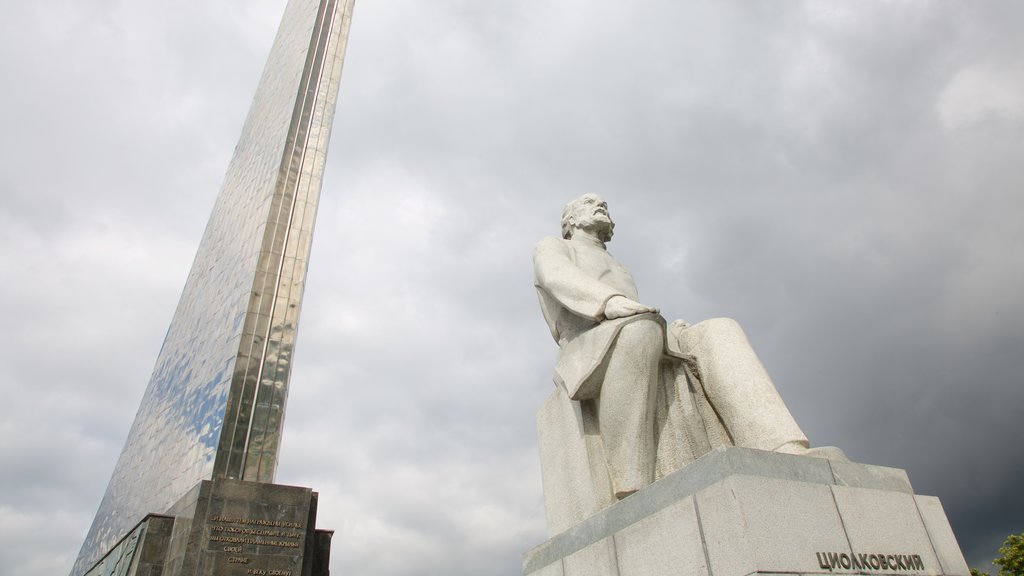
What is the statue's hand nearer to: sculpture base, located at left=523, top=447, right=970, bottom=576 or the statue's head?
sculpture base, located at left=523, top=447, right=970, bottom=576

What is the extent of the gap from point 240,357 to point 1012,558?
2080 cm

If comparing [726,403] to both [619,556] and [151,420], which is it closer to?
[619,556]

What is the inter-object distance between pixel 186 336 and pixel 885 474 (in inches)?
751

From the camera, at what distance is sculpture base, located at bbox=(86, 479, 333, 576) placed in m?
9.98

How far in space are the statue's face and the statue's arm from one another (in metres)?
0.49

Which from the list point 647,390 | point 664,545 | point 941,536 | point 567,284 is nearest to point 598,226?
point 567,284

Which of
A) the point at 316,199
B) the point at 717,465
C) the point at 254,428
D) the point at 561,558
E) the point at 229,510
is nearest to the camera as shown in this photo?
the point at 717,465

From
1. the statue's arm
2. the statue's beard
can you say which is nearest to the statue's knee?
the statue's arm

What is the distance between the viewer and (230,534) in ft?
33.7

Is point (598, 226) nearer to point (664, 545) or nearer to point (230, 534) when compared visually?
point (664, 545)

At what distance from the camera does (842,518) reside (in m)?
2.92

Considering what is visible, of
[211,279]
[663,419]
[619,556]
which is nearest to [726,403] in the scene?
[663,419]

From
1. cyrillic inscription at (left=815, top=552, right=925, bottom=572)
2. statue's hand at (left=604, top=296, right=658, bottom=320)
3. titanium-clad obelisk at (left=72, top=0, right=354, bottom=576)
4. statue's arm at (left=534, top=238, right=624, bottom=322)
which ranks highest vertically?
titanium-clad obelisk at (left=72, top=0, right=354, bottom=576)

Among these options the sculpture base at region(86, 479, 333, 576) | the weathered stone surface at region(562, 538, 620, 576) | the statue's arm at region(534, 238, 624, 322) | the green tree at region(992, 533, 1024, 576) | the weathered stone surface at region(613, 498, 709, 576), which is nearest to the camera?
the weathered stone surface at region(613, 498, 709, 576)
